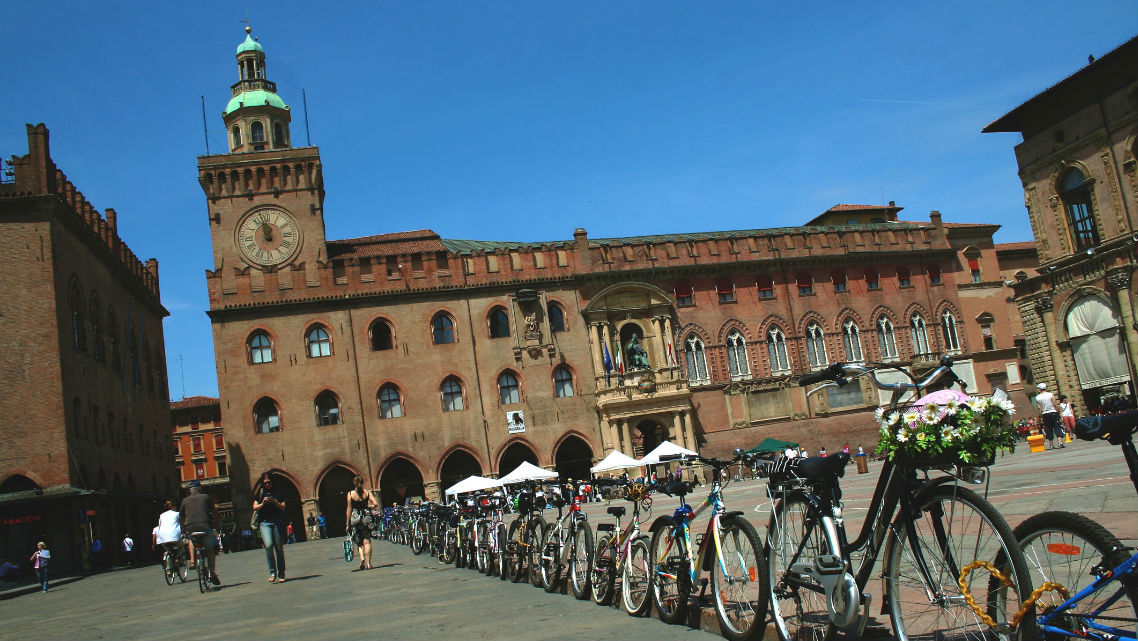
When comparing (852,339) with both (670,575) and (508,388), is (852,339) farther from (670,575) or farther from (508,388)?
(670,575)

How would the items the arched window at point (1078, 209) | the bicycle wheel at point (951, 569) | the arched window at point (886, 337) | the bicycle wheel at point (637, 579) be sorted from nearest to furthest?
the bicycle wheel at point (951, 569) → the bicycle wheel at point (637, 579) → the arched window at point (1078, 209) → the arched window at point (886, 337)

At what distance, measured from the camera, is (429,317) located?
42031 mm

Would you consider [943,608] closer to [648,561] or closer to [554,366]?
[648,561]

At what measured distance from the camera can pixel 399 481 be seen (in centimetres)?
4125

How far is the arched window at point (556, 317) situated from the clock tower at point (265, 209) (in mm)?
10119

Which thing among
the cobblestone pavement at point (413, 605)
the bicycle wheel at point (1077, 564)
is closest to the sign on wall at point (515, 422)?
the cobblestone pavement at point (413, 605)

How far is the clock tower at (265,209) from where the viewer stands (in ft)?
138

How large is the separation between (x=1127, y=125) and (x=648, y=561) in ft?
95.1

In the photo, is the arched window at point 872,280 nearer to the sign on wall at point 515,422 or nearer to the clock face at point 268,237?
the sign on wall at point 515,422

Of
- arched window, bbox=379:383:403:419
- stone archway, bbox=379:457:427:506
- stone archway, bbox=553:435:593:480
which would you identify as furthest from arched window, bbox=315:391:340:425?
stone archway, bbox=553:435:593:480

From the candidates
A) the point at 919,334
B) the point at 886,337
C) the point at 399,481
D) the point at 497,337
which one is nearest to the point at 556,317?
the point at 497,337

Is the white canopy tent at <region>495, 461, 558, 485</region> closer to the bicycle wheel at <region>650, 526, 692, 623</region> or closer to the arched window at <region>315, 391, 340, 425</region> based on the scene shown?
the arched window at <region>315, 391, 340, 425</region>

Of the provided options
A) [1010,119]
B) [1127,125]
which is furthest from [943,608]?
[1010,119]

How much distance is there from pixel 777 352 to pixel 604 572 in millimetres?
38598
